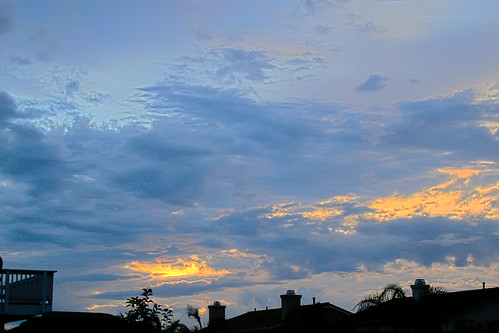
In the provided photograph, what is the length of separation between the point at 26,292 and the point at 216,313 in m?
31.5

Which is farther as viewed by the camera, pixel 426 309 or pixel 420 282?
pixel 420 282

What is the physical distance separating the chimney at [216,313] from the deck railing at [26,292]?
30.3m

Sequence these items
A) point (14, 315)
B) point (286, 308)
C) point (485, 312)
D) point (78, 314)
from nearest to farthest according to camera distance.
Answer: point (78, 314) → point (14, 315) → point (485, 312) → point (286, 308)

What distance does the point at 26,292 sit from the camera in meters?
27.0

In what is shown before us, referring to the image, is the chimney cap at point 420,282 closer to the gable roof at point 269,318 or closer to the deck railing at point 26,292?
the gable roof at point 269,318

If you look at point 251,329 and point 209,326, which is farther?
point 209,326

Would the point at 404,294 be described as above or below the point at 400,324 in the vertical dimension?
above

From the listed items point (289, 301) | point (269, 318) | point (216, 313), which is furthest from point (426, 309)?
point (216, 313)

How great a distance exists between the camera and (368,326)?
36031mm

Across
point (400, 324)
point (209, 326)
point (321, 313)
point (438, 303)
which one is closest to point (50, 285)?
point (321, 313)

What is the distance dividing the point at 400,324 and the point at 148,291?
13.4 m

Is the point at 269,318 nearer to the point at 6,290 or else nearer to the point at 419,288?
the point at 419,288

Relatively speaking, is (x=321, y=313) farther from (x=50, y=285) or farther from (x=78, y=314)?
(x=78, y=314)

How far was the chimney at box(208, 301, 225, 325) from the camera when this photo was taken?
56466 mm
